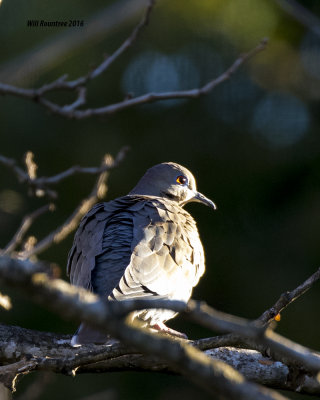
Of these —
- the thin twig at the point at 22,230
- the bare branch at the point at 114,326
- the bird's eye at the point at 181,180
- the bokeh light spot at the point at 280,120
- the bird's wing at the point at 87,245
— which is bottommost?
the bird's wing at the point at 87,245

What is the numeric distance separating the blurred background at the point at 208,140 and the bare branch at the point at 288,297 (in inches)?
159

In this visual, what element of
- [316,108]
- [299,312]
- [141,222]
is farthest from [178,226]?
[316,108]

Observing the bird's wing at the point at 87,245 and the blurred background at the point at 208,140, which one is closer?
the bird's wing at the point at 87,245

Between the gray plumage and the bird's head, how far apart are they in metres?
0.50

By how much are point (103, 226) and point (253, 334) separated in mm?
2704

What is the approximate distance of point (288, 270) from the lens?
24.2 feet

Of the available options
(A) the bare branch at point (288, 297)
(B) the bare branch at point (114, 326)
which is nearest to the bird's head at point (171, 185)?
(A) the bare branch at point (288, 297)

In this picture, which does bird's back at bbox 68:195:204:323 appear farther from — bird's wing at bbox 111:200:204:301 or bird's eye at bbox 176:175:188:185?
bird's eye at bbox 176:175:188:185

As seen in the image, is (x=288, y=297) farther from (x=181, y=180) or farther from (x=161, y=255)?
(x=181, y=180)

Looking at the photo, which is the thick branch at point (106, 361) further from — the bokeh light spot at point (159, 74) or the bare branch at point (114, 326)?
the bokeh light spot at point (159, 74)

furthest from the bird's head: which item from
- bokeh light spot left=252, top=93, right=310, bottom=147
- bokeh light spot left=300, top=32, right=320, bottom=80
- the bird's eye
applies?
bokeh light spot left=300, top=32, right=320, bottom=80

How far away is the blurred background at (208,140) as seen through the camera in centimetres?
713

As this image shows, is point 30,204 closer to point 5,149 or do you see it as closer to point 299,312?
point 5,149

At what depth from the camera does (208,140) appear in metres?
8.20
